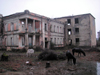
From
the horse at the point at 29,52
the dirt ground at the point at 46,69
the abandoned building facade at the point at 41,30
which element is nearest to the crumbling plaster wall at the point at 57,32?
the abandoned building facade at the point at 41,30

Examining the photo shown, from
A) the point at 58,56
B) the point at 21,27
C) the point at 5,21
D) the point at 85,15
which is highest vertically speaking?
the point at 85,15

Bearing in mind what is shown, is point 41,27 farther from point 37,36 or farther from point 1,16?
point 1,16

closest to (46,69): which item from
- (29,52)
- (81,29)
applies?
(29,52)

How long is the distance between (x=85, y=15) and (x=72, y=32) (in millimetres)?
6364

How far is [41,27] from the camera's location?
26234mm

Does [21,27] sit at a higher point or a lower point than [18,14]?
lower

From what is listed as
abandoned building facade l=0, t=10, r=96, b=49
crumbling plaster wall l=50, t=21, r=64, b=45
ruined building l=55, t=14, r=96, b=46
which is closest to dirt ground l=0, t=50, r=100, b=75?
abandoned building facade l=0, t=10, r=96, b=49

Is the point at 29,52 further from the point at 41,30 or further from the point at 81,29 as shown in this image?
the point at 81,29

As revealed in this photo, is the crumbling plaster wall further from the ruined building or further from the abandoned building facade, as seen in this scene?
the ruined building

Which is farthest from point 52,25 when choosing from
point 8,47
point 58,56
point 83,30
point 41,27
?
point 58,56

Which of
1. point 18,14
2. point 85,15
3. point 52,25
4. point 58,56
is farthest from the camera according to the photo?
point 85,15

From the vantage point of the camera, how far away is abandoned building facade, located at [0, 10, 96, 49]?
23.8 m

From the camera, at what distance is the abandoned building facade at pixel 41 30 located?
77.9 ft

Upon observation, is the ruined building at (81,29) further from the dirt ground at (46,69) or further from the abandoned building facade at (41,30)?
the dirt ground at (46,69)
